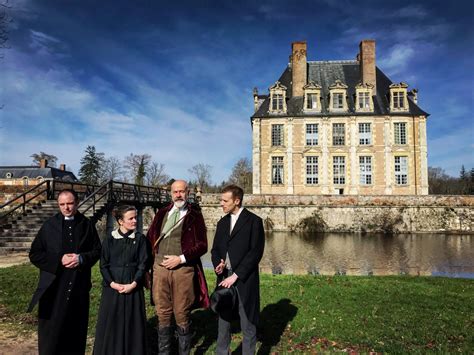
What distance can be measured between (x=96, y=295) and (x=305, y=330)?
12.9 feet

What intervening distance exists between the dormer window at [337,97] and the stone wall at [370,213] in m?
8.41

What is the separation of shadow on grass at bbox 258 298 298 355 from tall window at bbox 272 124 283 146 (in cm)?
2581

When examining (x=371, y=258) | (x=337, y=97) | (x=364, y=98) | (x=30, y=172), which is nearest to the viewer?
(x=371, y=258)

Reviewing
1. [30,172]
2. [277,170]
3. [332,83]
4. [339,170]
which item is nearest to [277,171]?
[277,170]

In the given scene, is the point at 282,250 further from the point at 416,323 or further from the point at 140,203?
the point at 416,323

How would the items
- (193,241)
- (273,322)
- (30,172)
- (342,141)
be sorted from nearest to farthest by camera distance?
(193,241) → (273,322) → (342,141) → (30,172)

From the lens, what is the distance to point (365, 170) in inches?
1214

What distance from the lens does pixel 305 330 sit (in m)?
4.77

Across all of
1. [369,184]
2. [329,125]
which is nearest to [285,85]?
[329,125]

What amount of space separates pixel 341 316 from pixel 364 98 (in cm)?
2879

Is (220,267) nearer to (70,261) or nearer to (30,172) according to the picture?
(70,261)

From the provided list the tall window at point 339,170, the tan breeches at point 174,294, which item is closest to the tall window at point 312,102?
the tall window at point 339,170

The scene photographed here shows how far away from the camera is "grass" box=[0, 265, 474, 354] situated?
14.3ft

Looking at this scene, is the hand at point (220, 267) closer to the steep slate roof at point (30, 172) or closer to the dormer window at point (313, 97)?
the dormer window at point (313, 97)
